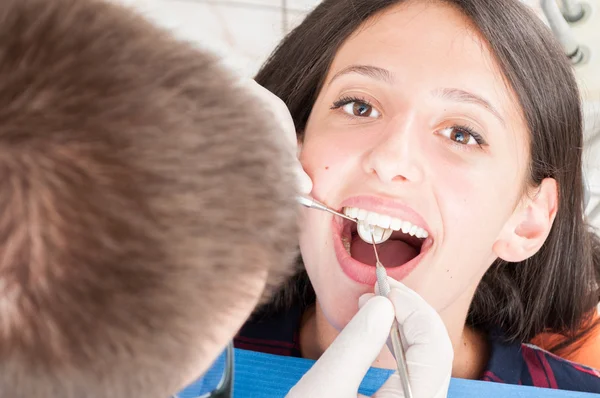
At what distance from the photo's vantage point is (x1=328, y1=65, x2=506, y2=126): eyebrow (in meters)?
0.96

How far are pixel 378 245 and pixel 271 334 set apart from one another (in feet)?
1.17

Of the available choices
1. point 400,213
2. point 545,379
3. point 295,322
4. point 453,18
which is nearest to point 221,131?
point 400,213

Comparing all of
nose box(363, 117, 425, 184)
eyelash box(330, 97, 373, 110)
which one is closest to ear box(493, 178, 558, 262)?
nose box(363, 117, 425, 184)

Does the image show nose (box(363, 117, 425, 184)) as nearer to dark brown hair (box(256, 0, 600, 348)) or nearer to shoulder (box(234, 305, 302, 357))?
dark brown hair (box(256, 0, 600, 348))

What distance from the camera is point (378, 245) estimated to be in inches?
48.7

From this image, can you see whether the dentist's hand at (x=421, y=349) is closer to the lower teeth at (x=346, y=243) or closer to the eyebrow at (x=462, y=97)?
the lower teeth at (x=346, y=243)

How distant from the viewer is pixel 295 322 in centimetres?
136

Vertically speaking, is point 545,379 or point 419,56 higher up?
point 419,56

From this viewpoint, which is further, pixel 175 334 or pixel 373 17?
pixel 373 17

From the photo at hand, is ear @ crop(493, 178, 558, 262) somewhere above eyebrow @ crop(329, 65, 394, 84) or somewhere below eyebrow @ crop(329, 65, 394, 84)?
below

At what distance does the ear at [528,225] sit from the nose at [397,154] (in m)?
0.28

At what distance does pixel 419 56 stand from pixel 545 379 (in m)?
0.84

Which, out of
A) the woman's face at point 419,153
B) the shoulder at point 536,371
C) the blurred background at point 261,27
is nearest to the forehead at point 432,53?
the woman's face at point 419,153

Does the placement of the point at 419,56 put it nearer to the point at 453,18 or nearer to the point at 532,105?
the point at 453,18
